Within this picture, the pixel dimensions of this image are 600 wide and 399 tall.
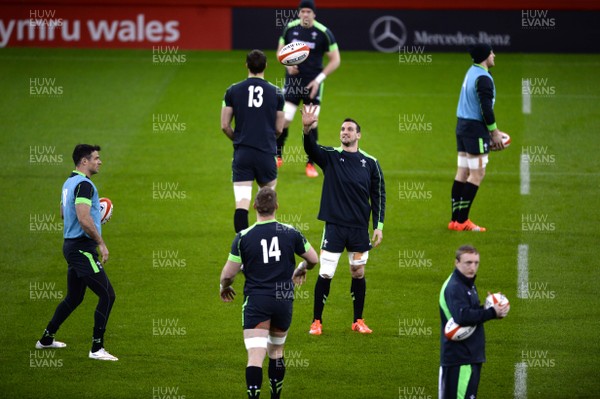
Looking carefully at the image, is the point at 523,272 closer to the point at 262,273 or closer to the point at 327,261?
the point at 327,261

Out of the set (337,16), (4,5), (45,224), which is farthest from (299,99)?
(4,5)

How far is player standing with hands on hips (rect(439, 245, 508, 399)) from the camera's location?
969cm

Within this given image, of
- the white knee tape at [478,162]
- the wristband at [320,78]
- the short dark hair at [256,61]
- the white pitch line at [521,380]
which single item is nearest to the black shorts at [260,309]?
the white pitch line at [521,380]

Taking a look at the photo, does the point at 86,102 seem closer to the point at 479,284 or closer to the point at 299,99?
the point at 299,99

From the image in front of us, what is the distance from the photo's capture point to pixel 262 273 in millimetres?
10531

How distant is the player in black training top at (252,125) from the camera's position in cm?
1455

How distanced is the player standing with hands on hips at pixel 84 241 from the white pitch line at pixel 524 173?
29.9 feet

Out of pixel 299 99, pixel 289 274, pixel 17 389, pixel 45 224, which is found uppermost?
pixel 299 99

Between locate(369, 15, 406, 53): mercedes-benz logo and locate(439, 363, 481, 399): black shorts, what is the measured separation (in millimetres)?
18604

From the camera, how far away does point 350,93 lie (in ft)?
82.7

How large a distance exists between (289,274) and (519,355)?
353cm

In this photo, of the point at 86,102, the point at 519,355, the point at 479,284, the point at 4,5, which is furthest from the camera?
the point at 4,5

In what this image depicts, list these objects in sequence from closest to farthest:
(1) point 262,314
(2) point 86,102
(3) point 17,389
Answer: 1. (1) point 262,314
2. (3) point 17,389
3. (2) point 86,102

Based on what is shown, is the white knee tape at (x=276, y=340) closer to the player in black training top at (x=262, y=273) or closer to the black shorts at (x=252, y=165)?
the player in black training top at (x=262, y=273)
